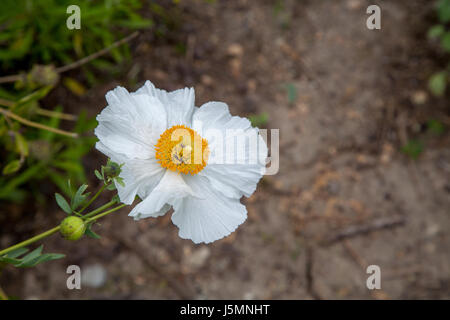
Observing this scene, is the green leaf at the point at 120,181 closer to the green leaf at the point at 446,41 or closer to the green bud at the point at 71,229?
the green bud at the point at 71,229

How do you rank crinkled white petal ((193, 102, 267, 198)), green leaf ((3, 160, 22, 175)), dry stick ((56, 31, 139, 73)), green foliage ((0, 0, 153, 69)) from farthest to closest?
green foliage ((0, 0, 153, 69))
dry stick ((56, 31, 139, 73))
green leaf ((3, 160, 22, 175))
crinkled white petal ((193, 102, 267, 198))

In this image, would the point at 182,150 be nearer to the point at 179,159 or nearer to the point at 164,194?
the point at 179,159

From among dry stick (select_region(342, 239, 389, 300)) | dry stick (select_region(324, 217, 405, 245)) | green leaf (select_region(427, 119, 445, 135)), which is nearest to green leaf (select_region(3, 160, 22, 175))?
dry stick (select_region(324, 217, 405, 245))

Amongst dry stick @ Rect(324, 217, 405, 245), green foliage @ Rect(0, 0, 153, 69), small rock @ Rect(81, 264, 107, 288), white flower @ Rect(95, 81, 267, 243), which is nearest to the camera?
white flower @ Rect(95, 81, 267, 243)

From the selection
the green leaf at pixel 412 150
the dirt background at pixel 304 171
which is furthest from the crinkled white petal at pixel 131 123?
the green leaf at pixel 412 150

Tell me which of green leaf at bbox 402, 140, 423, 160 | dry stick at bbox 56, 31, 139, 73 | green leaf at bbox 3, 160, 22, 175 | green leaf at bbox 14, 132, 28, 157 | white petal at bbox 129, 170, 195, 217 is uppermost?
dry stick at bbox 56, 31, 139, 73

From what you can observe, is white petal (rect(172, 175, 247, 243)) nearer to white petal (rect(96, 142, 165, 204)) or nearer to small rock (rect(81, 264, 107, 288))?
white petal (rect(96, 142, 165, 204))
